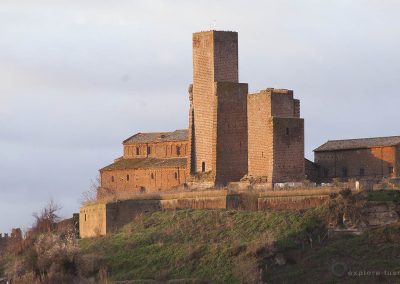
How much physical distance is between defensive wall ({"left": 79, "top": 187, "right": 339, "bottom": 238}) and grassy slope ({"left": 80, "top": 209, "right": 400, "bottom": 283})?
924mm

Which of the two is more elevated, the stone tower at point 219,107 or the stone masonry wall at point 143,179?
the stone tower at point 219,107

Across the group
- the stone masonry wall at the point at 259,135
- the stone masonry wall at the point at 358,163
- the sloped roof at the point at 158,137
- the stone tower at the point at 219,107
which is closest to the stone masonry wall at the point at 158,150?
the sloped roof at the point at 158,137

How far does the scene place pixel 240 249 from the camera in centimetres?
6109

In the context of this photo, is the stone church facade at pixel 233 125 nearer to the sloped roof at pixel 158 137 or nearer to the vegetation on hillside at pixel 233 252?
the vegetation on hillside at pixel 233 252

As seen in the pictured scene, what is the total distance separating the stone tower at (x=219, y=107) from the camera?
7338 centimetres

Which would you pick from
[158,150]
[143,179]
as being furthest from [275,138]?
[158,150]

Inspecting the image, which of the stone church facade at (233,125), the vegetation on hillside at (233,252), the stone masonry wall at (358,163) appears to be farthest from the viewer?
the stone masonry wall at (358,163)

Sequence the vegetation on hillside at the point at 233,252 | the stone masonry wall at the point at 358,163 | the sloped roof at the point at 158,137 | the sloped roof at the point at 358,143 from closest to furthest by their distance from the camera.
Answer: the vegetation on hillside at the point at 233,252 < the stone masonry wall at the point at 358,163 < the sloped roof at the point at 358,143 < the sloped roof at the point at 158,137

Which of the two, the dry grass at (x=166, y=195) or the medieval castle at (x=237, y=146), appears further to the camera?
the medieval castle at (x=237, y=146)

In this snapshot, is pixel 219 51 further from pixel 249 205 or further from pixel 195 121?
pixel 249 205

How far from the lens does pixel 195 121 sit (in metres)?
75.2

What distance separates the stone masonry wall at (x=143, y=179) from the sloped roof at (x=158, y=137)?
2410mm

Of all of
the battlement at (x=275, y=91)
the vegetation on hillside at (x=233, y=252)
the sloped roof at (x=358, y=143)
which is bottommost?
the vegetation on hillside at (x=233, y=252)

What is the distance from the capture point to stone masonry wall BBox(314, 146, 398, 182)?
74062 millimetres
